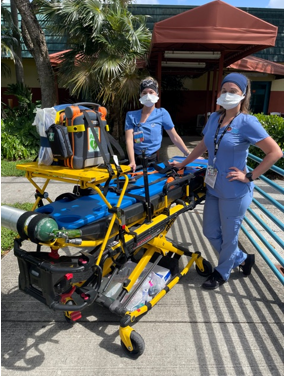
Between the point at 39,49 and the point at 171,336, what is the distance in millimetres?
8329

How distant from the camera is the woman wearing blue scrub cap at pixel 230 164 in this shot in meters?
2.44

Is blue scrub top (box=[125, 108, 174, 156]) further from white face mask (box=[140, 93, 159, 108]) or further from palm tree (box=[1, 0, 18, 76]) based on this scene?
palm tree (box=[1, 0, 18, 76])

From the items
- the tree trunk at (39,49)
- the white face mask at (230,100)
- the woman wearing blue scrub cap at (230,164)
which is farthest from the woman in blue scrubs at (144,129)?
the tree trunk at (39,49)

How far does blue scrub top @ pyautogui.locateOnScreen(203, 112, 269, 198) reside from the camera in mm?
2408

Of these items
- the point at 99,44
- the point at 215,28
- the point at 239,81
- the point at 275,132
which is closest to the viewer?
the point at 239,81

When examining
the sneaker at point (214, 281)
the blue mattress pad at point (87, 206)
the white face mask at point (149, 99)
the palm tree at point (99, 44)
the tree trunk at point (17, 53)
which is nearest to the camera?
the blue mattress pad at point (87, 206)

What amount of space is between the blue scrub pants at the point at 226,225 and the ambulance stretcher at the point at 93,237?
322 millimetres

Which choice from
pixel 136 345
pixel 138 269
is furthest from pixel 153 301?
pixel 136 345

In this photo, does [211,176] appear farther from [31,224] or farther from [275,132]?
[275,132]

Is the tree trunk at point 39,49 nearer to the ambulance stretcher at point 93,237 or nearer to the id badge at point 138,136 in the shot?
the id badge at point 138,136

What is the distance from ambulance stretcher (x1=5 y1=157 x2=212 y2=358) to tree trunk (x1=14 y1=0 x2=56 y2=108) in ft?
22.8

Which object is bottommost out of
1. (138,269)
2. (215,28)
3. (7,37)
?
(138,269)

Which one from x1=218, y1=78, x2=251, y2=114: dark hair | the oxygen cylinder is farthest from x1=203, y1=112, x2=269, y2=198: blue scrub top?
the oxygen cylinder

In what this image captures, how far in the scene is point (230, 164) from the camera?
8.48 ft
